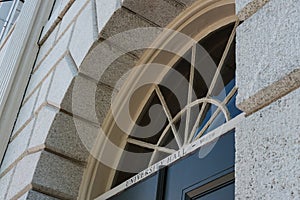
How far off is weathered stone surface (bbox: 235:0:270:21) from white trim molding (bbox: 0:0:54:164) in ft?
6.87

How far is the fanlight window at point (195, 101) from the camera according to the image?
1859 mm

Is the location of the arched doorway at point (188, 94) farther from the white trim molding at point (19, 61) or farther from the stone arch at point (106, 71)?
the white trim molding at point (19, 61)

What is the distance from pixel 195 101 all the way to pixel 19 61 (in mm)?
1636

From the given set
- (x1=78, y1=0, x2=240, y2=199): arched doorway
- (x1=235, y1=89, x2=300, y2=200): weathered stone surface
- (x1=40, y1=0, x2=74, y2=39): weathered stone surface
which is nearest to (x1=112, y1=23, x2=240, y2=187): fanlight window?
(x1=78, y1=0, x2=240, y2=199): arched doorway

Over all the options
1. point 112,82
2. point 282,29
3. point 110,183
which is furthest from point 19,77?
point 282,29

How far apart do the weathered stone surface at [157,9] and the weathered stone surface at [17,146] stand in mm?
922

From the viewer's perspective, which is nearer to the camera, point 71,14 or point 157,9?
point 157,9

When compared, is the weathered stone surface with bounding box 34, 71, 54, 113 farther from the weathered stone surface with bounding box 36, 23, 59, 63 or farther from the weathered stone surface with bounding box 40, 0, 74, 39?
the weathered stone surface with bounding box 40, 0, 74, 39

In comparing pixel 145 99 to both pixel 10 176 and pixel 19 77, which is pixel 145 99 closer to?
pixel 10 176

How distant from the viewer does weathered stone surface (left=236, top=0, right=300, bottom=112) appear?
0.97 m

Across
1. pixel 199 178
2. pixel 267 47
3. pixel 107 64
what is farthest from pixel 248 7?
pixel 107 64

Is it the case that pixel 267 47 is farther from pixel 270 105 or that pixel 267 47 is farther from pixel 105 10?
pixel 105 10

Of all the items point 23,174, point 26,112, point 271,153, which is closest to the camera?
point 271,153

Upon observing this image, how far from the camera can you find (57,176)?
2328mm
